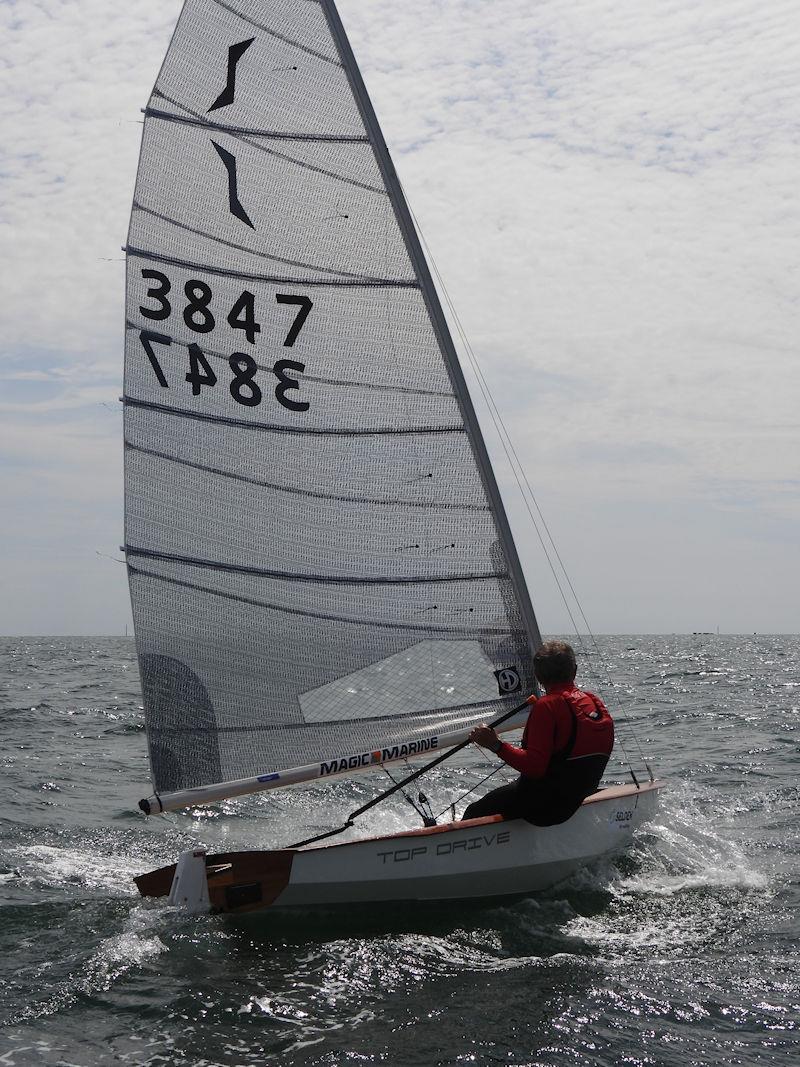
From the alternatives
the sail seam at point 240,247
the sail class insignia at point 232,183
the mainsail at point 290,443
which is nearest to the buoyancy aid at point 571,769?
A: the mainsail at point 290,443

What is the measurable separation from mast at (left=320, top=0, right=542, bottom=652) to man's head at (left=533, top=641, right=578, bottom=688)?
290 millimetres

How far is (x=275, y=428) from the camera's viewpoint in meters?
6.82

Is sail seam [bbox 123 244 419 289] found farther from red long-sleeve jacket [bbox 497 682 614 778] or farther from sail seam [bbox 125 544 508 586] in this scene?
red long-sleeve jacket [bbox 497 682 614 778]

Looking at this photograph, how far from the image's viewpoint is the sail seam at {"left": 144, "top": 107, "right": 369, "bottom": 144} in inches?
263

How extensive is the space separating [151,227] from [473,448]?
7.75 feet

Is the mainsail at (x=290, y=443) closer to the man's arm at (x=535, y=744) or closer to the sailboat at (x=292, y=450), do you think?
the sailboat at (x=292, y=450)

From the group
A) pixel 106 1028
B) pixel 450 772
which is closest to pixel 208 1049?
pixel 106 1028

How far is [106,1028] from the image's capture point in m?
4.96

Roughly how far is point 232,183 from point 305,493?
193 cm

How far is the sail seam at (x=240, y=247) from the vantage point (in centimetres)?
671

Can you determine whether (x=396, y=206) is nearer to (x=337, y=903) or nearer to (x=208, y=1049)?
(x=337, y=903)

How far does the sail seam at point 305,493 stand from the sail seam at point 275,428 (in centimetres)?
26

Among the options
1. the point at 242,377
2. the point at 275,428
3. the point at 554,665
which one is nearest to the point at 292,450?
the point at 275,428

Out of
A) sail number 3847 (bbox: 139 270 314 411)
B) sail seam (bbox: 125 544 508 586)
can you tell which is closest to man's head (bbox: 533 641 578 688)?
sail seam (bbox: 125 544 508 586)
